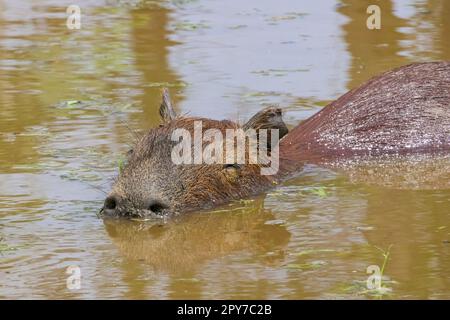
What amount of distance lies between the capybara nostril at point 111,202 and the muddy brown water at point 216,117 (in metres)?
0.13

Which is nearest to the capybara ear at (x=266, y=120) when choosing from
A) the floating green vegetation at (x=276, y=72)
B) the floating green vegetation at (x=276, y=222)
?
the floating green vegetation at (x=276, y=222)

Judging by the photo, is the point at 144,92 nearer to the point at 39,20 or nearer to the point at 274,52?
the point at 274,52

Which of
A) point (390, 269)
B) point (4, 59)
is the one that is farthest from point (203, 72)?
point (390, 269)

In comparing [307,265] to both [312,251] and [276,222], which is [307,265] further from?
[276,222]

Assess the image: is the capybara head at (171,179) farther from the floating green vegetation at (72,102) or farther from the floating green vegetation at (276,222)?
the floating green vegetation at (72,102)

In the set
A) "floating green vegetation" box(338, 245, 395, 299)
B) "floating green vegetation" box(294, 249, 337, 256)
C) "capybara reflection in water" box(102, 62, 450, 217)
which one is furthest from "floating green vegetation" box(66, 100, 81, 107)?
"floating green vegetation" box(338, 245, 395, 299)

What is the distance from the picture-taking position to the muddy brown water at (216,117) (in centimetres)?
801

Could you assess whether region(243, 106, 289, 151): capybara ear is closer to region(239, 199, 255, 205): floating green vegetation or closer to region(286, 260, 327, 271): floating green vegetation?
region(239, 199, 255, 205): floating green vegetation

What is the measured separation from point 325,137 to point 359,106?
0.41 m

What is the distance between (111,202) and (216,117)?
364 cm

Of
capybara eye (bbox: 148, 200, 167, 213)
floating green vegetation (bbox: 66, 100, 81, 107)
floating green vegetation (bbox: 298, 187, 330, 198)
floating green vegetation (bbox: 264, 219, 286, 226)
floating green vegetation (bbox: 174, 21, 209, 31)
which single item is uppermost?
floating green vegetation (bbox: 174, 21, 209, 31)

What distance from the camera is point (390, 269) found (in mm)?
7965

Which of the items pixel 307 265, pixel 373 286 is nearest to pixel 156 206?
pixel 307 265

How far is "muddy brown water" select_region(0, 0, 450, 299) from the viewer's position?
8008mm
